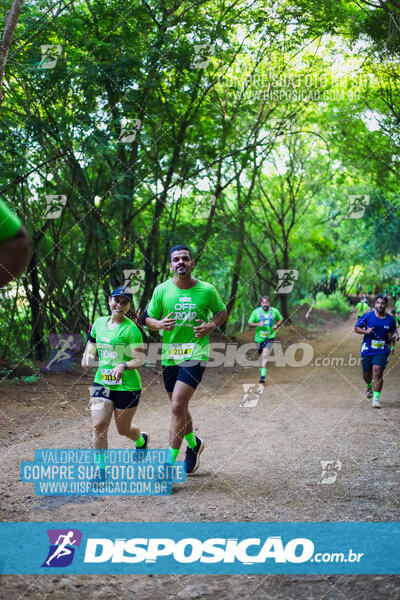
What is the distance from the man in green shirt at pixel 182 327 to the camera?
6.05 metres

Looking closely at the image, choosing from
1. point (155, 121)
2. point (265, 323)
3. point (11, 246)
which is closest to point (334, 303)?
point (265, 323)

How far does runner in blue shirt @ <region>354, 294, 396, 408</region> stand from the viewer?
11141 mm

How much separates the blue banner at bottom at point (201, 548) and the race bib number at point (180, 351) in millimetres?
1793

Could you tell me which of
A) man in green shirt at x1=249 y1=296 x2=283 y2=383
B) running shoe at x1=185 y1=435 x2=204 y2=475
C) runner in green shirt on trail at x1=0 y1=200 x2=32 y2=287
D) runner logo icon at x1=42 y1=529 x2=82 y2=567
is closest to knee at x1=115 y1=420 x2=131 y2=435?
running shoe at x1=185 y1=435 x2=204 y2=475

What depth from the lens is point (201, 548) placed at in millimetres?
4363

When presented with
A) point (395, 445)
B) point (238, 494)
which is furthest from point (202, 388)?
point (238, 494)

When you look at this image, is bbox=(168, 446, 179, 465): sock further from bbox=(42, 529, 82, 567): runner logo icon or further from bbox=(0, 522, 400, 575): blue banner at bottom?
bbox=(42, 529, 82, 567): runner logo icon

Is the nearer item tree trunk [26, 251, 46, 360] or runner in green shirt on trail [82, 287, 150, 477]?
runner in green shirt on trail [82, 287, 150, 477]

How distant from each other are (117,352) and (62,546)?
2159 mm

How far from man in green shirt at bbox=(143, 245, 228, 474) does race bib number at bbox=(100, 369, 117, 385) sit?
0.54 metres

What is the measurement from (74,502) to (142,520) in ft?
2.59

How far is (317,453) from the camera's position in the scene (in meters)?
7.53

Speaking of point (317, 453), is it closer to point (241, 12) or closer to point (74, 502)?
point (74, 502)

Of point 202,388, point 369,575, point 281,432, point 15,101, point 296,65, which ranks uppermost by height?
point 296,65
